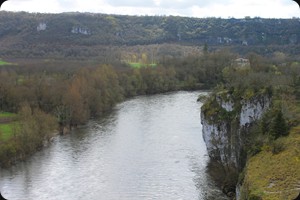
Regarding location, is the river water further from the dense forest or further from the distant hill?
the distant hill

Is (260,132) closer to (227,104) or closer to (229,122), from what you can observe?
(229,122)

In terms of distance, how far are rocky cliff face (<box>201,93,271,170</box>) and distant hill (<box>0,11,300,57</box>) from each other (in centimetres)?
4784

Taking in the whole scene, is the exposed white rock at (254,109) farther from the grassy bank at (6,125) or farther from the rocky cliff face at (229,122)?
the grassy bank at (6,125)

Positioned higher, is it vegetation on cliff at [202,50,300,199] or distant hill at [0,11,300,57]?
distant hill at [0,11,300,57]

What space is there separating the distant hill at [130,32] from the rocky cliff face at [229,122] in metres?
47.8

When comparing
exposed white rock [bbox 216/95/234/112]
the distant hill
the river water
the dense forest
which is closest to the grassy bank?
the dense forest

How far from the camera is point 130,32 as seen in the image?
100375 mm

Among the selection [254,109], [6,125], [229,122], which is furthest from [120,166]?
[6,125]

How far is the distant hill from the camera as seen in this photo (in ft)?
269

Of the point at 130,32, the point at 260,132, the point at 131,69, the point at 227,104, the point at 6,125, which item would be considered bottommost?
the point at 6,125

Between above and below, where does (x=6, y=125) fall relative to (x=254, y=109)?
below

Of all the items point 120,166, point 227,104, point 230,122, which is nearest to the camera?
point 230,122

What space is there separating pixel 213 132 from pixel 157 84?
32.1 metres

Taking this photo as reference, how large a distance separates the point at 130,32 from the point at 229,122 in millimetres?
77896
